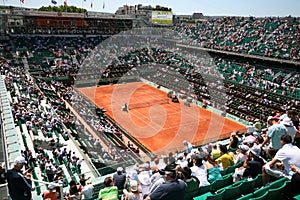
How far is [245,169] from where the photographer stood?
6.33 metres

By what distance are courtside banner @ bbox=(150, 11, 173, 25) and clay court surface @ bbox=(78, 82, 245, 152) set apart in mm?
26656

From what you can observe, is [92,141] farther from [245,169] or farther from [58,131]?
[245,169]

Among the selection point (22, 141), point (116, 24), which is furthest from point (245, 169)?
point (116, 24)

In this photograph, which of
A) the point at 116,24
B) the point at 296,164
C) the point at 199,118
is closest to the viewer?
the point at 296,164

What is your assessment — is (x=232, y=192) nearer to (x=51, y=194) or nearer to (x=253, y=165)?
(x=253, y=165)

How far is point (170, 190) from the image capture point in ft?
13.3

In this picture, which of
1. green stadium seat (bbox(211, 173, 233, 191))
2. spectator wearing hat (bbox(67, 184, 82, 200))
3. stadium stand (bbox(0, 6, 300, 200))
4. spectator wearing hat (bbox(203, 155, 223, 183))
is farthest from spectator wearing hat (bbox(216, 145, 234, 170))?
spectator wearing hat (bbox(67, 184, 82, 200))

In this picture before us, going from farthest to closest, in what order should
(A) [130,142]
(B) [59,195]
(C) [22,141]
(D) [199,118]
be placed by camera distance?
(D) [199,118], (A) [130,142], (C) [22,141], (B) [59,195]

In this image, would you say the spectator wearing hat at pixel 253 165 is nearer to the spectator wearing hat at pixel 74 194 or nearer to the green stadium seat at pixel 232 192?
the green stadium seat at pixel 232 192

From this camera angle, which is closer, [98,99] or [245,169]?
[245,169]

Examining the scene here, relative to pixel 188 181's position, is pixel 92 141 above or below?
below

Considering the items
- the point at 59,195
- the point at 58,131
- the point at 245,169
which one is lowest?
the point at 58,131

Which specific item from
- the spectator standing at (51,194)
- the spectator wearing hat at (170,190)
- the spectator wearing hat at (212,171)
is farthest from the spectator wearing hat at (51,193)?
the spectator wearing hat at (212,171)

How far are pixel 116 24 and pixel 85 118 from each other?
3803 cm
